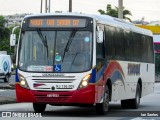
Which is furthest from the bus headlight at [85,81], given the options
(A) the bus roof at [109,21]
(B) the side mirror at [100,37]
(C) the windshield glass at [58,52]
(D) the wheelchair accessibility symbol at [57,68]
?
(A) the bus roof at [109,21]

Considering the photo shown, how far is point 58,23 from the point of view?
1842cm

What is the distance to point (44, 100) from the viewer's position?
1797 cm

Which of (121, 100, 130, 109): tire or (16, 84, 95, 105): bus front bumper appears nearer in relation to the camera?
(16, 84, 95, 105): bus front bumper

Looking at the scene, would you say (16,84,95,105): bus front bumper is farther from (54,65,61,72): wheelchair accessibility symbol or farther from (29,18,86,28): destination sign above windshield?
(29,18,86,28): destination sign above windshield

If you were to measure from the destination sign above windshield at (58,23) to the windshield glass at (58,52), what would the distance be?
19 cm

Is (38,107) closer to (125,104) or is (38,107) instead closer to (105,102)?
(105,102)

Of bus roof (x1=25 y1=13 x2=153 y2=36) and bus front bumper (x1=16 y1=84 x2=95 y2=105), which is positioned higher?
bus roof (x1=25 y1=13 x2=153 y2=36)

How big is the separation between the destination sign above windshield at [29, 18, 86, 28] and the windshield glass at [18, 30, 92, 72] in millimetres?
190

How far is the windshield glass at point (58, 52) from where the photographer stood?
58.9 feet

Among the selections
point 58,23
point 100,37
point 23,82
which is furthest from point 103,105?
point 58,23

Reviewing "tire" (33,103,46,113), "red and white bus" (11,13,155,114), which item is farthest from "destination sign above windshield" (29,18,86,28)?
"tire" (33,103,46,113)

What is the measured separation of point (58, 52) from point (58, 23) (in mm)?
895

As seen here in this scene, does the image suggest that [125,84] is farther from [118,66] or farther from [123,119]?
[123,119]

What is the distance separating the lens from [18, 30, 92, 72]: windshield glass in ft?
58.9
